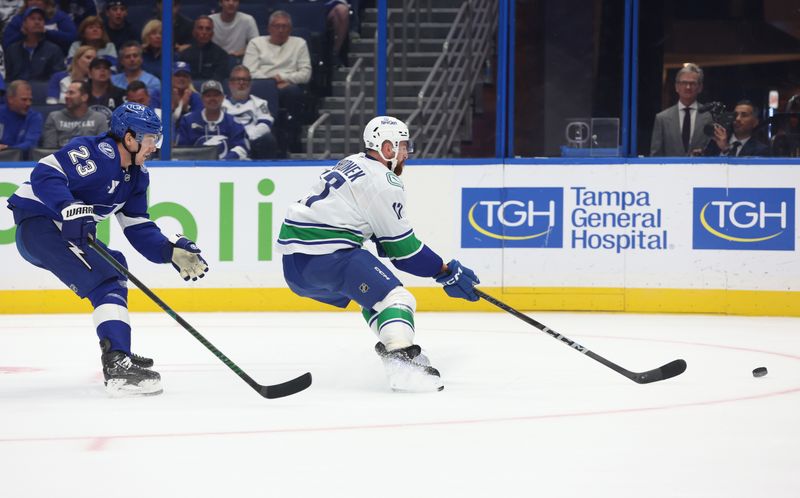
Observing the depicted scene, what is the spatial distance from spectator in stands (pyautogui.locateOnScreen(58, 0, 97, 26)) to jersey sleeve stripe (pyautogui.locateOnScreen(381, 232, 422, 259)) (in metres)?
4.97

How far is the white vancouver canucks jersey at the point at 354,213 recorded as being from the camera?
15.0 ft

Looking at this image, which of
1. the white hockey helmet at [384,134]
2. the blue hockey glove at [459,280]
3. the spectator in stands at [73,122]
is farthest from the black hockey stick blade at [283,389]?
the spectator in stands at [73,122]

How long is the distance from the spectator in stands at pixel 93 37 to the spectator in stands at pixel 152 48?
0.34m

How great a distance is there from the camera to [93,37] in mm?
8586

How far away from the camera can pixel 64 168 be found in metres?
4.43

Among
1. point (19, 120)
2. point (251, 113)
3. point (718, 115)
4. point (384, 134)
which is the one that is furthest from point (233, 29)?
point (384, 134)

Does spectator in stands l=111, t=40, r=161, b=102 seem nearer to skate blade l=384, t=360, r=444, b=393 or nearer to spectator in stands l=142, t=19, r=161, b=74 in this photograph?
spectator in stands l=142, t=19, r=161, b=74

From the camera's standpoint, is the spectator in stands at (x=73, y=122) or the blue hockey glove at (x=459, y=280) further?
the spectator in stands at (x=73, y=122)

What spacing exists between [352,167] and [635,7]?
360 cm

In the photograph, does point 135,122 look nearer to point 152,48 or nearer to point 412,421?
point 412,421

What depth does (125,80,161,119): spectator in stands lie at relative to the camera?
7.97m

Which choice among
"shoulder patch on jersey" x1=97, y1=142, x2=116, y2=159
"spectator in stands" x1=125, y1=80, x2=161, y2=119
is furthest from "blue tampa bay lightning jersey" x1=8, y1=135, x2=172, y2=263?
"spectator in stands" x1=125, y1=80, x2=161, y2=119

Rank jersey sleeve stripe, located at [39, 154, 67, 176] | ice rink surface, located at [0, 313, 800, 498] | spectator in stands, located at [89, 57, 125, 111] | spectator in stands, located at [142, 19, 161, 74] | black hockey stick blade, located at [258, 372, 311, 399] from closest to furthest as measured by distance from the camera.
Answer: ice rink surface, located at [0, 313, 800, 498]
black hockey stick blade, located at [258, 372, 311, 399]
jersey sleeve stripe, located at [39, 154, 67, 176]
spectator in stands, located at [89, 57, 125, 111]
spectator in stands, located at [142, 19, 161, 74]

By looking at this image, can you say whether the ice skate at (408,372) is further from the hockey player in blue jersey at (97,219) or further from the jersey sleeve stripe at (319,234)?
the hockey player in blue jersey at (97,219)
